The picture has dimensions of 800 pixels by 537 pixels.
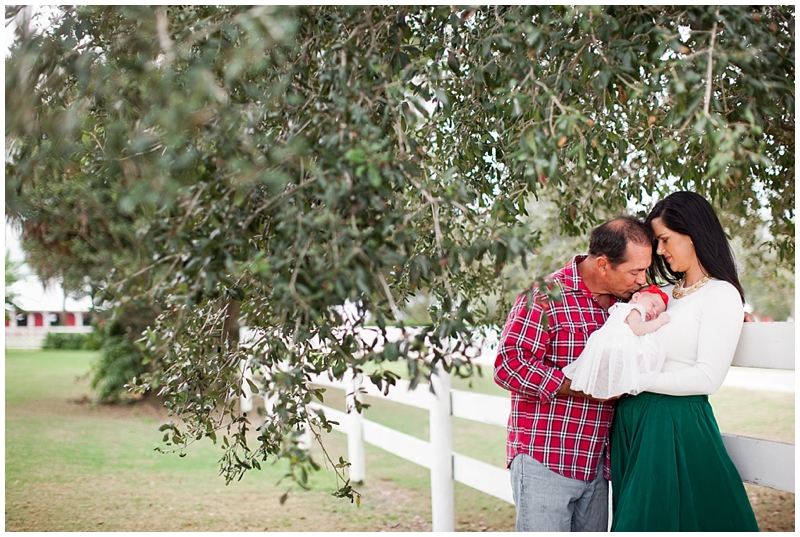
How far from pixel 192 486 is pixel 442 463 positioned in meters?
2.81

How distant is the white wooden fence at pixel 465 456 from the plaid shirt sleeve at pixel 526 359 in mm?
447

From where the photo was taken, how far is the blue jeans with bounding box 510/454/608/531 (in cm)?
269

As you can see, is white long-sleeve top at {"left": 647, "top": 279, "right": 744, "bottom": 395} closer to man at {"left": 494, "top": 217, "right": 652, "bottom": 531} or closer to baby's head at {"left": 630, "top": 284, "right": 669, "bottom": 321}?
baby's head at {"left": 630, "top": 284, "right": 669, "bottom": 321}

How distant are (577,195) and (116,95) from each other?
2548 millimetres

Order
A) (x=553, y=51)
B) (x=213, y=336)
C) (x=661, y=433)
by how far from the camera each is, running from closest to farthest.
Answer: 1. (x=553, y=51)
2. (x=661, y=433)
3. (x=213, y=336)

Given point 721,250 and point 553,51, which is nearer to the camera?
point 553,51

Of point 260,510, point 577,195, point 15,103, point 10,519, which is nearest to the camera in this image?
point 15,103

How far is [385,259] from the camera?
166 cm

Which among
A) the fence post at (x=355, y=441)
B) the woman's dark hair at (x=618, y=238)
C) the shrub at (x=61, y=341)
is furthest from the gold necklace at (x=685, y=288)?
the shrub at (x=61, y=341)

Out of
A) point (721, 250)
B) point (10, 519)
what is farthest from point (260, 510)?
point (721, 250)

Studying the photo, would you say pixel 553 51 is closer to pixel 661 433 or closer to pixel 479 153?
pixel 479 153

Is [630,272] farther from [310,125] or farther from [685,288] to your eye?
[310,125]

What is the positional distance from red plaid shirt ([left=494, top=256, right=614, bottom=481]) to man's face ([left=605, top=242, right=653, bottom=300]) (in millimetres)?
124

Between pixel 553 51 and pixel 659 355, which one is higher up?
pixel 553 51
